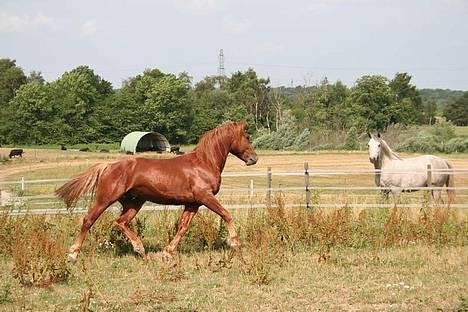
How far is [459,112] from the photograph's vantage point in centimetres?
10069

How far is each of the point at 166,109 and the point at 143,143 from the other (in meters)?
16.0

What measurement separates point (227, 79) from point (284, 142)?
42050 mm

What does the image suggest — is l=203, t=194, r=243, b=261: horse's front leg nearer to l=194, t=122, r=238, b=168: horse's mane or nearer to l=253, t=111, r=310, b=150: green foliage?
l=194, t=122, r=238, b=168: horse's mane

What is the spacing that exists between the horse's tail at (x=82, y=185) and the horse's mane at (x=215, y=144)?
149 cm

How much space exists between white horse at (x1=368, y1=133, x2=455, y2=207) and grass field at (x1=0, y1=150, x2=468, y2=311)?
4060mm

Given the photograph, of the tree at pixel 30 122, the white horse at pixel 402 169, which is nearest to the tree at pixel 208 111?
the tree at pixel 30 122

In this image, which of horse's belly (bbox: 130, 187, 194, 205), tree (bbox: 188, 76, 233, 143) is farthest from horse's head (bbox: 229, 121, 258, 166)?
tree (bbox: 188, 76, 233, 143)

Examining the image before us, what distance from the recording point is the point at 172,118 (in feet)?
258

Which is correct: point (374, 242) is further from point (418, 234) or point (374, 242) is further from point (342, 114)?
point (342, 114)

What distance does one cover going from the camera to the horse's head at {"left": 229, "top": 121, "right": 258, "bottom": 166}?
9031mm

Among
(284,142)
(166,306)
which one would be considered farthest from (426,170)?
(284,142)

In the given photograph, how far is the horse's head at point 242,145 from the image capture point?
9.03 m

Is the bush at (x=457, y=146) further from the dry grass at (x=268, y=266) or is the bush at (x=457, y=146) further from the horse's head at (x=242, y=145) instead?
the horse's head at (x=242, y=145)

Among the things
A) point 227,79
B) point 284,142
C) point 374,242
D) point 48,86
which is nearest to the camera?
point 374,242
